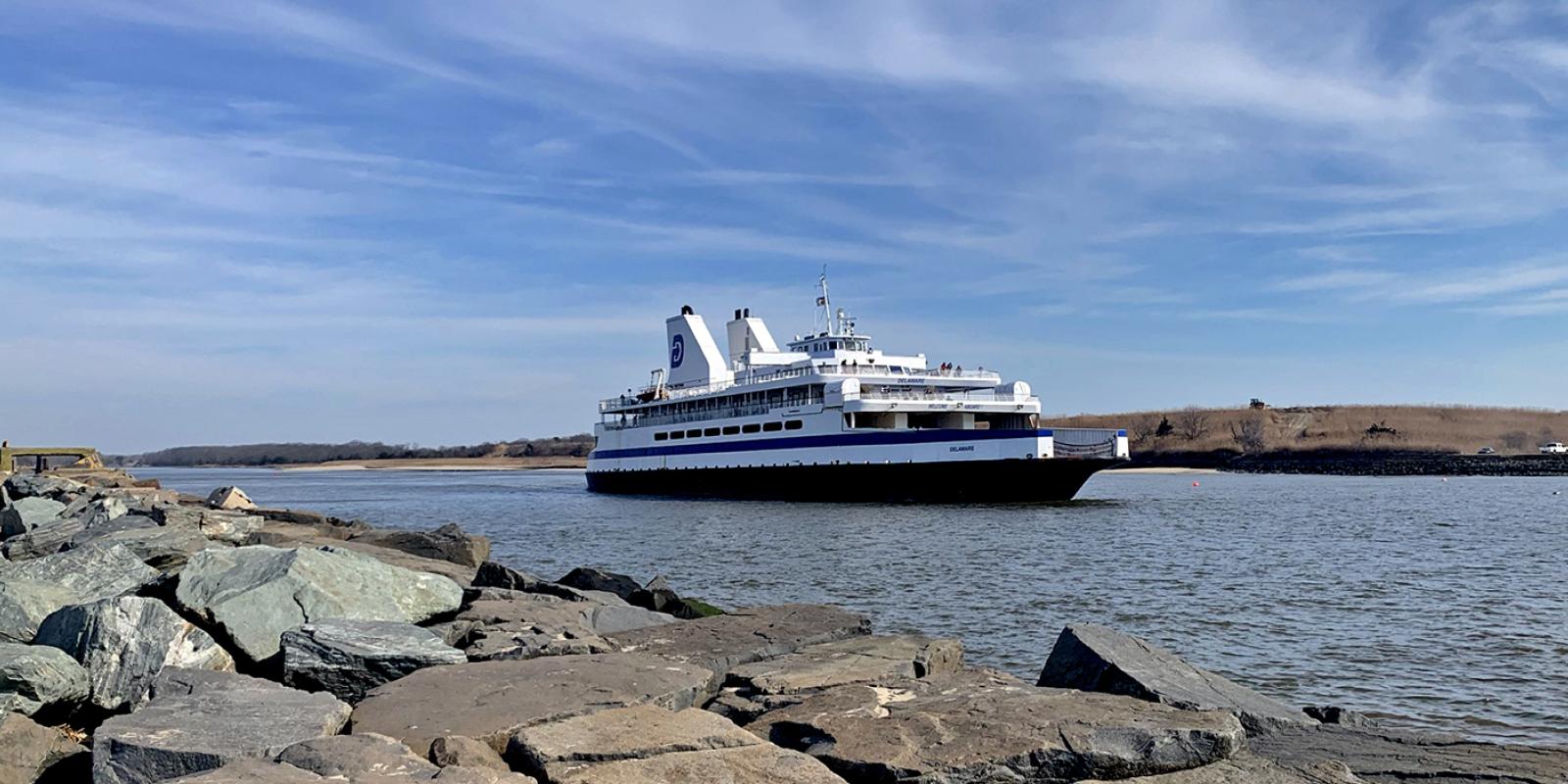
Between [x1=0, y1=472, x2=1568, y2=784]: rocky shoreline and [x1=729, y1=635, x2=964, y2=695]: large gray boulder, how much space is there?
0.03m

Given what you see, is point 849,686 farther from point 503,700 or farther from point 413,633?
point 413,633

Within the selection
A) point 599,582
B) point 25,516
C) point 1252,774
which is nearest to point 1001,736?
point 1252,774

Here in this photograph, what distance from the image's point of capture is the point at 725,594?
1536 centimetres

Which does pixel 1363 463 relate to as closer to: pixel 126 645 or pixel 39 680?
pixel 126 645

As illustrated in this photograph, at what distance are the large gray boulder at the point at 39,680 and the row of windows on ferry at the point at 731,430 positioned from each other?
34531 millimetres

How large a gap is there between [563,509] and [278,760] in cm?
3574

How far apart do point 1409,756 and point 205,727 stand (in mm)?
5777

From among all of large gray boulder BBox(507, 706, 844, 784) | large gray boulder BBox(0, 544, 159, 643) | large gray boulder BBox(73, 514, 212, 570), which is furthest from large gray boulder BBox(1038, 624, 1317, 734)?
large gray boulder BBox(73, 514, 212, 570)

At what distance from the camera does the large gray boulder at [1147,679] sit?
625 centimetres

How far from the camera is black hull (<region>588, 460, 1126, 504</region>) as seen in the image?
34.6 m

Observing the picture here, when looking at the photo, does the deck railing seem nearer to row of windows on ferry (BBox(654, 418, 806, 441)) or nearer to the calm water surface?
row of windows on ferry (BBox(654, 418, 806, 441))

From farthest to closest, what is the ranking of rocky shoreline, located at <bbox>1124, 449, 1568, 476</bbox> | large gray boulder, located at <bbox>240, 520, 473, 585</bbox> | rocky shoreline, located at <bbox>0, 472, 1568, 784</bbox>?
rocky shoreline, located at <bbox>1124, 449, 1568, 476</bbox> → large gray boulder, located at <bbox>240, 520, 473, 585</bbox> → rocky shoreline, located at <bbox>0, 472, 1568, 784</bbox>

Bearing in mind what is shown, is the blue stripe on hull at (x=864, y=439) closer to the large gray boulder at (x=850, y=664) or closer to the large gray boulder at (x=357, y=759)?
the large gray boulder at (x=850, y=664)

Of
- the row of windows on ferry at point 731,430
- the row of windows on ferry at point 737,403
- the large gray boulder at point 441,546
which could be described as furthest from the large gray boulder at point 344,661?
the row of windows on ferry at point 731,430
